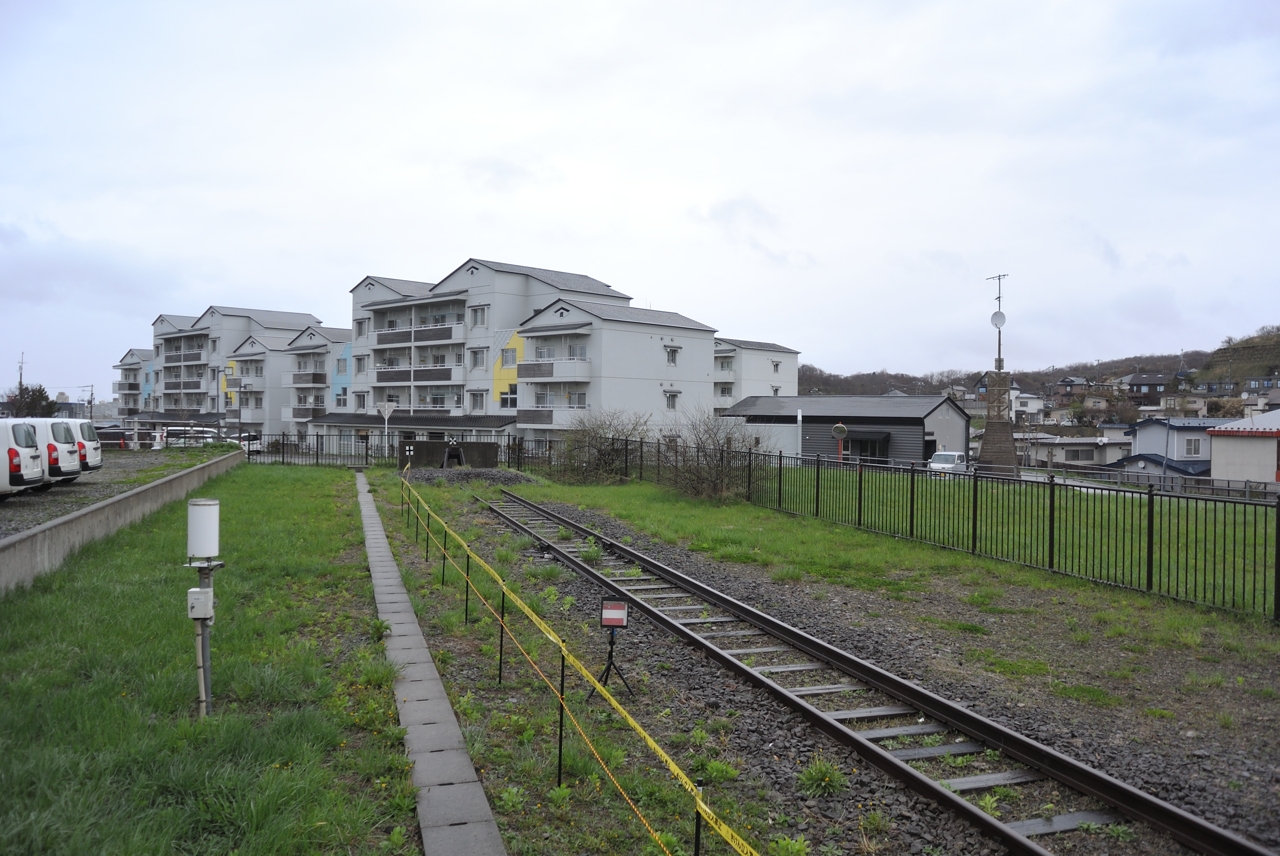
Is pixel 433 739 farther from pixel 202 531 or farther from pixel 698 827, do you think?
pixel 698 827

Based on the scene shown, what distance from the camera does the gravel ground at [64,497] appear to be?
14531 millimetres

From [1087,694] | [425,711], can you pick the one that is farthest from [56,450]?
[1087,694]

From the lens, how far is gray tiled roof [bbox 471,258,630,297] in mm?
53375

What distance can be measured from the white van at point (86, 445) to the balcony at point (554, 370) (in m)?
26.0

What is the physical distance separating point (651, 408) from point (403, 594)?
37.5 m

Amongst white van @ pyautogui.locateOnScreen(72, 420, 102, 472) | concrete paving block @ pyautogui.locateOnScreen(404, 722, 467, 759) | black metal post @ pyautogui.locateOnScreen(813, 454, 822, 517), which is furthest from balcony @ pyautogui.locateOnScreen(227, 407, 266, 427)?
concrete paving block @ pyautogui.locateOnScreen(404, 722, 467, 759)

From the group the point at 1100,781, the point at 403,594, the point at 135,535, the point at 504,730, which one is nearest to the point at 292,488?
the point at 135,535

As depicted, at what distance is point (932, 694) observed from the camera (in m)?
7.18

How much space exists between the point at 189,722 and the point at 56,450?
17.8 meters

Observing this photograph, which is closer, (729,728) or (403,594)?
(729,728)

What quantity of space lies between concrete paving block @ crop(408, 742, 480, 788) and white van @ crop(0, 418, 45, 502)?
1622cm

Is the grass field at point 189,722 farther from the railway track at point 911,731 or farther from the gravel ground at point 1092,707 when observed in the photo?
the gravel ground at point 1092,707

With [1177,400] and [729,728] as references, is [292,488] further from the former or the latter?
[1177,400]

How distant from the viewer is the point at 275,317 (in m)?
85.6
